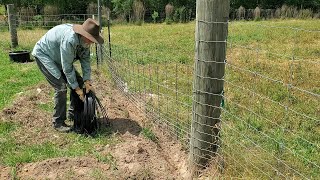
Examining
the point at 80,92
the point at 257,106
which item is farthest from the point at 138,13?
the point at 80,92

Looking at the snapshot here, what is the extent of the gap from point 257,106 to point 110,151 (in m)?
2.47

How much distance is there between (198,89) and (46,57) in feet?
7.91

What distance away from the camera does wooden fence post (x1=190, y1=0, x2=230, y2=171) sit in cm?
329

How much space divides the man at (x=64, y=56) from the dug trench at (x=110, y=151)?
0.42 metres

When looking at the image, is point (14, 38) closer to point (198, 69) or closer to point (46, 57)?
point (46, 57)

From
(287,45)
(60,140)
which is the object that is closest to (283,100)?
(60,140)

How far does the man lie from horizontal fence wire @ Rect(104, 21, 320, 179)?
1.02 meters

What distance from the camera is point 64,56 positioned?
4.74 m

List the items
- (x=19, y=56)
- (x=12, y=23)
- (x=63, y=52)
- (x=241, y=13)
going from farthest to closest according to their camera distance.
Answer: (x=241, y=13)
(x=12, y=23)
(x=19, y=56)
(x=63, y=52)

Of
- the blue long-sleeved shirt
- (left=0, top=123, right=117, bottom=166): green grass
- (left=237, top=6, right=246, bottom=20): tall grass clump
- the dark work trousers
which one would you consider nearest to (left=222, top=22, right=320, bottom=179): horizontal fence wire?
(left=0, top=123, right=117, bottom=166): green grass

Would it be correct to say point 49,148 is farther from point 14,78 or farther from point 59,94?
point 14,78

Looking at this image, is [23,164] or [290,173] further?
[23,164]

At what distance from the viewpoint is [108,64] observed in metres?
8.33

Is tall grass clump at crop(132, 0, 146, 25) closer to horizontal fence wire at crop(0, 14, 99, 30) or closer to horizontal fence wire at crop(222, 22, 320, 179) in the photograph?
horizontal fence wire at crop(0, 14, 99, 30)
